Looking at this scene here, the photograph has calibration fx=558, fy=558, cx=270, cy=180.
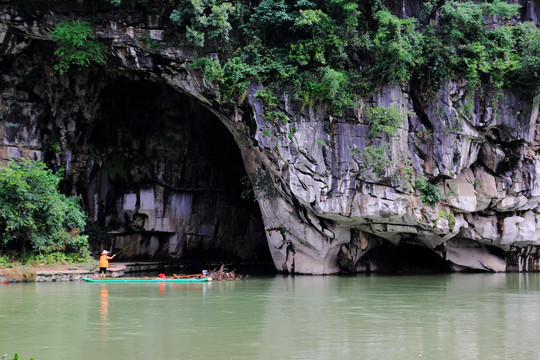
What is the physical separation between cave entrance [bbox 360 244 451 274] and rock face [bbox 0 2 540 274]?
7 centimetres

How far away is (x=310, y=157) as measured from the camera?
61.5ft

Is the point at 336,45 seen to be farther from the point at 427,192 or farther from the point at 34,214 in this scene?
the point at 34,214

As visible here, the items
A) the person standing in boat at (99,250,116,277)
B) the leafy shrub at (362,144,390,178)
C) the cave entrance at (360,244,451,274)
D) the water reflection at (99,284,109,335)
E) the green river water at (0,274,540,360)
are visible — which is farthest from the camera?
the cave entrance at (360,244,451,274)

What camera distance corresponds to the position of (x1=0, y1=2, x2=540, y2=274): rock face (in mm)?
18703

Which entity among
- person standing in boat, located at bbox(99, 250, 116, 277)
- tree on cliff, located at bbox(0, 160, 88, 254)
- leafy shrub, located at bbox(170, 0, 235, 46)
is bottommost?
person standing in boat, located at bbox(99, 250, 116, 277)

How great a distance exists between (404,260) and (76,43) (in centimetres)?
1517

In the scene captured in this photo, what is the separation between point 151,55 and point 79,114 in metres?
4.97

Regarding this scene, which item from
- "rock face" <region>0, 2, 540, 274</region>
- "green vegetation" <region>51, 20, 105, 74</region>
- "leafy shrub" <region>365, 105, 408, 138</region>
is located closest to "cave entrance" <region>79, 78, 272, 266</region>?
"rock face" <region>0, 2, 540, 274</region>

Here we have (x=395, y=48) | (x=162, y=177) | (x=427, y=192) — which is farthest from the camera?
(x=162, y=177)

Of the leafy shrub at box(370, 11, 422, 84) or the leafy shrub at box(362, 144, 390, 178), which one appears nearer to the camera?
the leafy shrub at box(370, 11, 422, 84)

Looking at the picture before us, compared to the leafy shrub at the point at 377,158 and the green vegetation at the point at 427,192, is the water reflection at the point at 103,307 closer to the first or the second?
the leafy shrub at the point at 377,158

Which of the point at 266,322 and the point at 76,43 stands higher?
the point at 76,43

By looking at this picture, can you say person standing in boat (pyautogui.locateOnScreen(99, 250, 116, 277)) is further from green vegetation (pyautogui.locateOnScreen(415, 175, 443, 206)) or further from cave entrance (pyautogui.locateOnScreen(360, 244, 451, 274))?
green vegetation (pyautogui.locateOnScreen(415, 175, 443, 206))

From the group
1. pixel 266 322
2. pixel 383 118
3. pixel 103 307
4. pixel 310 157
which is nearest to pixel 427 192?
pixel 383 118
